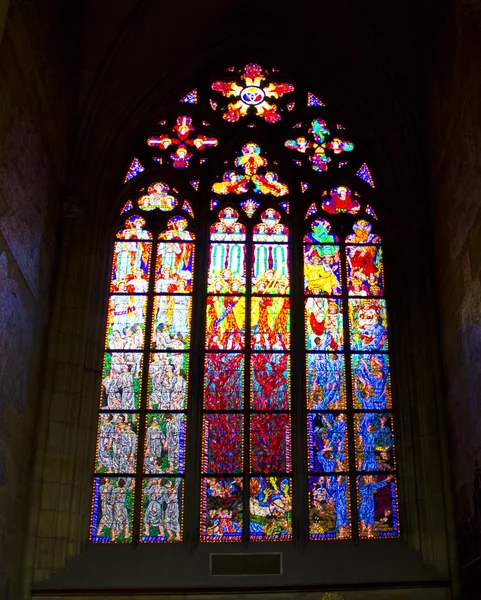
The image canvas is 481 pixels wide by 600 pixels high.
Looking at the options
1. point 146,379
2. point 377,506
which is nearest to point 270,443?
point 377,506

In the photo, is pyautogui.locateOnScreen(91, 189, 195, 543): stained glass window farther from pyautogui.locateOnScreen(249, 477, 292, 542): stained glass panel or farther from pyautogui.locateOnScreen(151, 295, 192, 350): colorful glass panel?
pyautogui.locateOnScreen(249, 477, 292, 542): stained glass panel

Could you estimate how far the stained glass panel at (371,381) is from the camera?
31.4 feet

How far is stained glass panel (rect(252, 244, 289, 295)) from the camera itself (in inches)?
401

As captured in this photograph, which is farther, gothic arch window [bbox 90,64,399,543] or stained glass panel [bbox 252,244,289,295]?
stained glass panel [bbox 252,244,289,295]

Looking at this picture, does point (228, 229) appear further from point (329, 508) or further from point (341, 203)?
point (329, 508)

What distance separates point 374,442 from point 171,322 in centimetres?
250

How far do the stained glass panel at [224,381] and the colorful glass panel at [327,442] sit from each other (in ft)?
2.59

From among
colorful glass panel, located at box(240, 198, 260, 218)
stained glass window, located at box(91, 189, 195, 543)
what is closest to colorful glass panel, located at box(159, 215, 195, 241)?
stained glass window, located at box(91, 189, 195, 543)

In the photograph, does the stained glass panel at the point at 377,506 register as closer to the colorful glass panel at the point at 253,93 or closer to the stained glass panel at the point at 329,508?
the stained glass panel at the point at 329,508

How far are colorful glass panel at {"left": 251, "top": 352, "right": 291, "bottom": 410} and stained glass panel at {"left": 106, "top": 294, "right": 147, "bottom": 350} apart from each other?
1.26 meters

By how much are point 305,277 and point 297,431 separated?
1.83m

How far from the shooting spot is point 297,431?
9.36 meters

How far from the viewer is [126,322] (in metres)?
9.98
